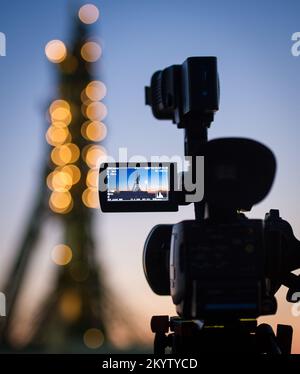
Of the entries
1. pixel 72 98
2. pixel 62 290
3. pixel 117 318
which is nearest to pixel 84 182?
pixel 72 98

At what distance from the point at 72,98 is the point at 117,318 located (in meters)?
10.3

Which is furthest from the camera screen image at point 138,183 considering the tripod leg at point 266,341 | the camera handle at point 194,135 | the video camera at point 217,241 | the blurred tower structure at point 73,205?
the blurred tower structure at point 73,205

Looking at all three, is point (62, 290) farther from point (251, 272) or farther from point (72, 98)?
point (251, 272)

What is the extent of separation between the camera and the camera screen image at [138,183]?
3897 millimetres

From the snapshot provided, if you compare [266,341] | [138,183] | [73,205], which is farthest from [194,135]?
[73,205]

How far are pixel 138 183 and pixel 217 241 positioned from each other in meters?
0.52

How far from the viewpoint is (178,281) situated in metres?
3.64

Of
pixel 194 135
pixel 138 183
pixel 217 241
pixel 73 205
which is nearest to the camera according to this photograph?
pixel 217 241

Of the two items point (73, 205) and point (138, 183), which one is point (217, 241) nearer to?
point (138, 183)

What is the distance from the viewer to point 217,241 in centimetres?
359

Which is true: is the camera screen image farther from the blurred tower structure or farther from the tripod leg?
the blurred tower structure

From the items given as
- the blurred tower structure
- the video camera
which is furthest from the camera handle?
the blurred tower structure

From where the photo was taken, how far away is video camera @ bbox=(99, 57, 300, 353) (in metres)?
3.59

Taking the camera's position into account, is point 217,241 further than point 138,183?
No
